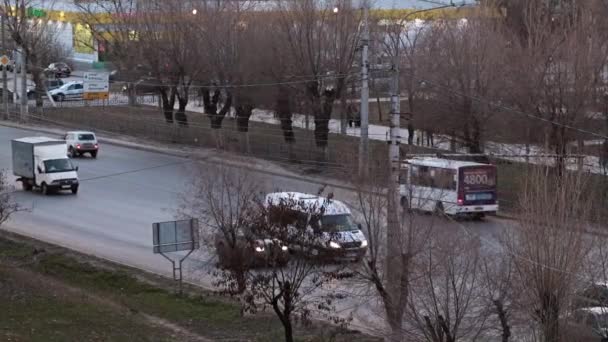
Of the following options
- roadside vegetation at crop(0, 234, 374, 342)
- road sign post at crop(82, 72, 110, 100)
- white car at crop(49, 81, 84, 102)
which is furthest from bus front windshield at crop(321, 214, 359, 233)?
white car at crop(49, 81, 84, 102)

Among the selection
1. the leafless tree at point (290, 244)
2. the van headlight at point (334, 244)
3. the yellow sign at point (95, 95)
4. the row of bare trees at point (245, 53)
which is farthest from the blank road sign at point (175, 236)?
the yellow sign at point (95, 95)

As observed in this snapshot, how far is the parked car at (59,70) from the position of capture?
89.0 metres

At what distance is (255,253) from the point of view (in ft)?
63.4

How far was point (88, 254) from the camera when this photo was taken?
2991 cm

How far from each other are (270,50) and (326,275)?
3201 cm

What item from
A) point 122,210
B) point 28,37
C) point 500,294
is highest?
point 28,37

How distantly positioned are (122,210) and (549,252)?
22.5 metres

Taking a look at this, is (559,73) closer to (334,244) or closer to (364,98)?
(364,98)

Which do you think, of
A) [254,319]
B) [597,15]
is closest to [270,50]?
[597,15]

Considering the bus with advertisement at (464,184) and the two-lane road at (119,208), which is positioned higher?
the bus with advertisement at (464,184)

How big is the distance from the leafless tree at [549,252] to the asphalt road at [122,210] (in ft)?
11.0

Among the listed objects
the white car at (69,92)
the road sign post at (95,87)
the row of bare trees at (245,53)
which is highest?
the row of bare trees at (245,53)

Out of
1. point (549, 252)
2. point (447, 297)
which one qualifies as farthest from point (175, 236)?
point (549, 252)

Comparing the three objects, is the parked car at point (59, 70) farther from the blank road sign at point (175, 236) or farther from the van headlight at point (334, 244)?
the van headlight at point (334, 244)
